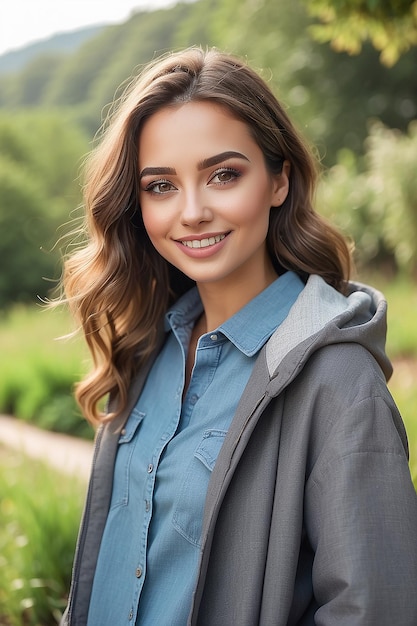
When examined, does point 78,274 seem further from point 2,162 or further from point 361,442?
point 2,162

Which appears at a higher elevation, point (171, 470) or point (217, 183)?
point (217, 183)

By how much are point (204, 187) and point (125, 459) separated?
79 centimetres

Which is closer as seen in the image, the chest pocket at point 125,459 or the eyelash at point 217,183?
the eyelash at point 217,183

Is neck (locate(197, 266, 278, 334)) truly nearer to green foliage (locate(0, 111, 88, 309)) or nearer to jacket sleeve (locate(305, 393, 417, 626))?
jacket sleeve (locate(305, 393, 417, 626))

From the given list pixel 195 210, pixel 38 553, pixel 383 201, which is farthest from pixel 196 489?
pixel 383 201

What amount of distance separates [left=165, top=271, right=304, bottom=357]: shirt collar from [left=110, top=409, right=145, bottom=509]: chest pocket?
0.38 metres

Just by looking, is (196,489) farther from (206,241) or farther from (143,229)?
(143,229)

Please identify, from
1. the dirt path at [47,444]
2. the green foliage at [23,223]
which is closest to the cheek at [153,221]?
the dirt path at [47,444]

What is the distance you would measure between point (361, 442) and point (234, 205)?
0.67 meters

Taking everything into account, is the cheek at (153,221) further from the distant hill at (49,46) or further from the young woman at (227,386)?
the distant hill at (49,46)

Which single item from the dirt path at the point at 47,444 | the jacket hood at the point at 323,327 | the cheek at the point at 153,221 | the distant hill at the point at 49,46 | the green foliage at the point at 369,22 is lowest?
the dirt path at the point at 47,444

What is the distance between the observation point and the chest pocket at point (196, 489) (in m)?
1.73

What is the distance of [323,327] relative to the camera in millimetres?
1613

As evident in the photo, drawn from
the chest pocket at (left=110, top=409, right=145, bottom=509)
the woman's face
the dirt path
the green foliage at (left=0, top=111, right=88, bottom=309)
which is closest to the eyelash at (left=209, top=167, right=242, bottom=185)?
the woman's face
